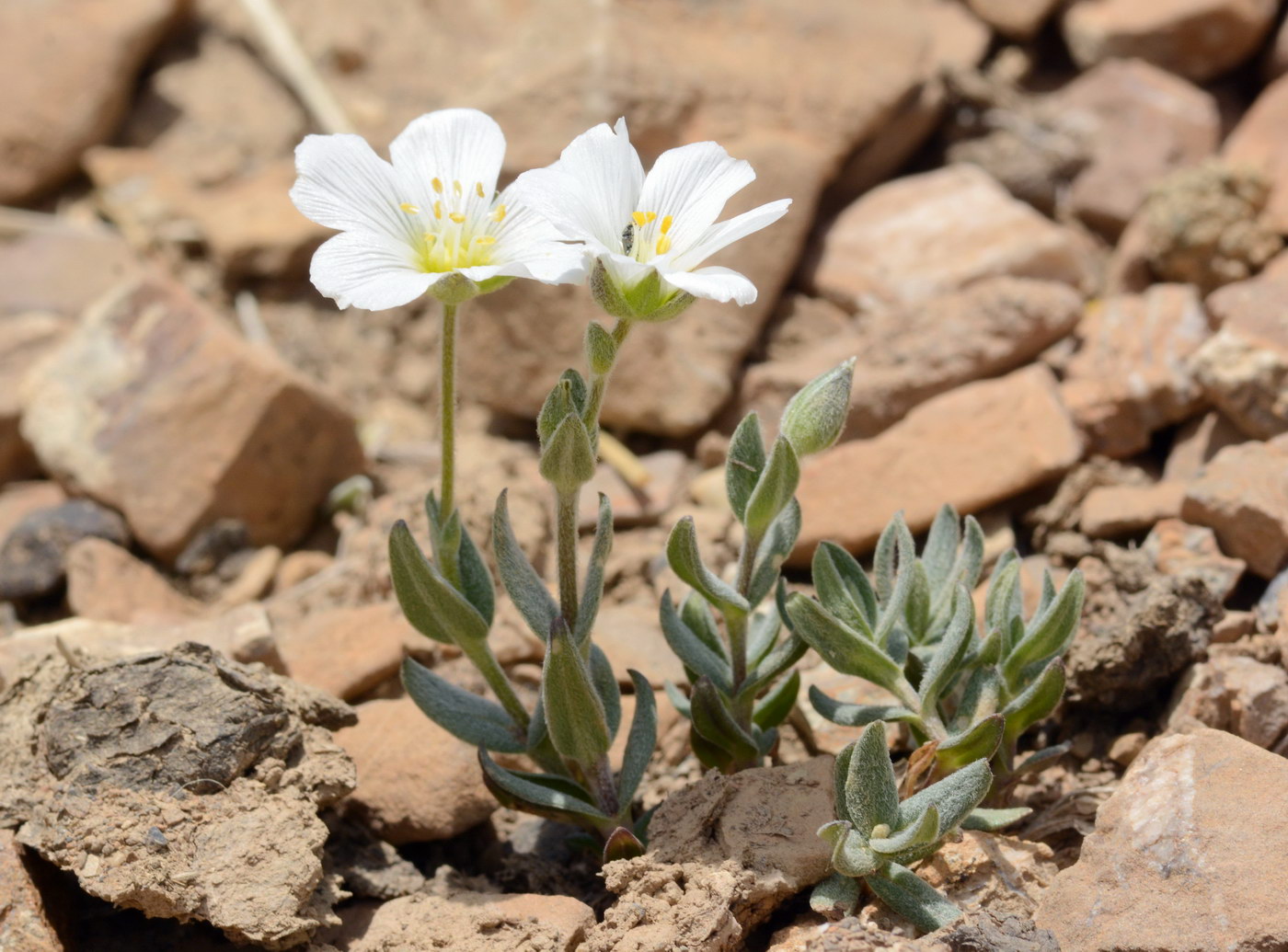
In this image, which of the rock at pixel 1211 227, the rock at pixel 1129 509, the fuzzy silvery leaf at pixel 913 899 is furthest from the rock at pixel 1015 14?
the fuzzy silvery leaf at pixel 913 899

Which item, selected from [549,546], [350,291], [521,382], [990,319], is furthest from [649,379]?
[350,291]

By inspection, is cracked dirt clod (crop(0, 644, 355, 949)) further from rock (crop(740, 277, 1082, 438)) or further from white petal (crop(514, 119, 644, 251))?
rock (crop(740, 277, 1082, 438))

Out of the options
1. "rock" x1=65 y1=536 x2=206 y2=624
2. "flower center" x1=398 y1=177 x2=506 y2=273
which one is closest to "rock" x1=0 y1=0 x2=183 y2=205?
"rock" x1=65 y1=536 x2=206 y2=624

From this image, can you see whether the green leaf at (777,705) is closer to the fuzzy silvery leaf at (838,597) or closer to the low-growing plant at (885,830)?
the fuzzy silvery leaf at (838,597)

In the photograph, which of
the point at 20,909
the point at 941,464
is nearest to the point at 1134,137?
the point at 941,464

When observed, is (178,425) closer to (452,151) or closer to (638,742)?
(452,151)
